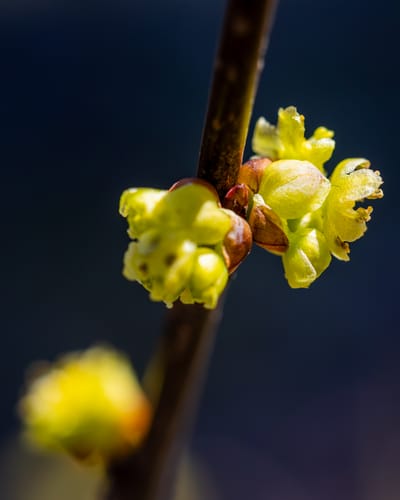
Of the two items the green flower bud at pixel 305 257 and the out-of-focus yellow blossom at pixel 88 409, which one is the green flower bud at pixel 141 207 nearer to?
the green flower bud at pixel 305 257

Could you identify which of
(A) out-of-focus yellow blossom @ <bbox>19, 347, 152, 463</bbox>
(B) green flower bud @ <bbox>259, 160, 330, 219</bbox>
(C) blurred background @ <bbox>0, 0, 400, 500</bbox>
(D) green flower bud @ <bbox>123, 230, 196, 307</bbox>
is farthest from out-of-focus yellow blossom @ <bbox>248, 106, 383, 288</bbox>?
(C) blurred background @ <bbox>0, 0, 400, 500</bbox>

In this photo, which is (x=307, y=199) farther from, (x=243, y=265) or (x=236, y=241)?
(x=243, y=265)

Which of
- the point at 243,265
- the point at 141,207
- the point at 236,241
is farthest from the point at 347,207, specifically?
the point at 243,265

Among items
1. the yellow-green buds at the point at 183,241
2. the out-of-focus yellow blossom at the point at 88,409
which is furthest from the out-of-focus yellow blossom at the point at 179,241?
the out-of-focus yellow blossom at the point at 88,409

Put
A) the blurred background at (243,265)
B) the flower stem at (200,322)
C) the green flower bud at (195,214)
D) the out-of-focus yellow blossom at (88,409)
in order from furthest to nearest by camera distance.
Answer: the blurred background at (243,265), the out-of-focus yellow blossom at (88,409), the green flower bud at (195,214), the flower stem at (200,322)

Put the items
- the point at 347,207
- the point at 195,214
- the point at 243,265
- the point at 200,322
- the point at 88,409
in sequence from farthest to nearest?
the point at 243,265, the point at 88,409, the point at 200,322, the point at 347,207, the point at 195,214

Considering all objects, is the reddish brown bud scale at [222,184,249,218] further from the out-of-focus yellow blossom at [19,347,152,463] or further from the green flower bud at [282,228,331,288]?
the out-of-focus yellow blossom at [19,347,152,463]

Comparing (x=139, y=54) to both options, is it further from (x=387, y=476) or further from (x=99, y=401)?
(x=99, y=401)
